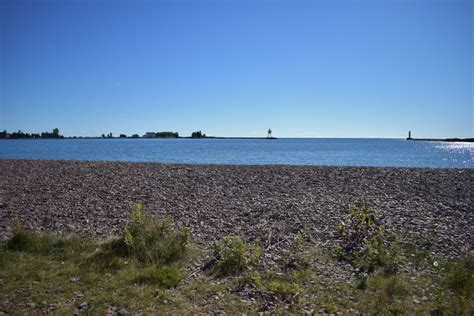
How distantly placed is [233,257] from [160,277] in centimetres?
163

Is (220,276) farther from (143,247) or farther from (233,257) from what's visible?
(143,247)

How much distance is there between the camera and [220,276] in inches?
256

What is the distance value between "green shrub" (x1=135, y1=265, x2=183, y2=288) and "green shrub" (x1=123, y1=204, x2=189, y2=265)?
21.0 inches

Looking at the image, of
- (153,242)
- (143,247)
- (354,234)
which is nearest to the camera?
(143,247)

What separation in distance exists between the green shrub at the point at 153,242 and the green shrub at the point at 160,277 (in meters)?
0.53

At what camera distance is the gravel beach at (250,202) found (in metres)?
9.22

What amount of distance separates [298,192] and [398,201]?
4.40 meters

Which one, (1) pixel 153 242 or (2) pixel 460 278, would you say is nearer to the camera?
(2) pixel 460 278

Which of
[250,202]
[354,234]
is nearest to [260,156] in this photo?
[250,202]

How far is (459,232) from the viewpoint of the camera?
30.2ft

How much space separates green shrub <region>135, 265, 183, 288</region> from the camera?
19.9 feet

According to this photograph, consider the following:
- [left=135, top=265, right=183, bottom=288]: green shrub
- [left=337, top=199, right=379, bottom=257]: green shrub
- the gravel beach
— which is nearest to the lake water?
the gravel beach

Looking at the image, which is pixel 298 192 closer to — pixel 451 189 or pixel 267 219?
pixel 267 219

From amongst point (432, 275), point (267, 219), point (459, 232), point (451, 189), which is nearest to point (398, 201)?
point (459, 232)
